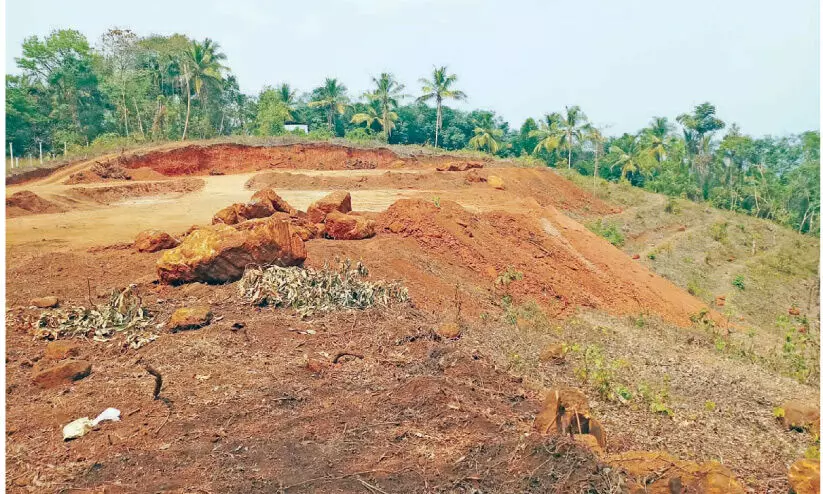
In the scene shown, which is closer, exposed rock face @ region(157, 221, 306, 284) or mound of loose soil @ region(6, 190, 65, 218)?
exposed rock face @ region(157, 221, 306, 284)

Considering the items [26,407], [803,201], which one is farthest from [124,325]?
[803,201]

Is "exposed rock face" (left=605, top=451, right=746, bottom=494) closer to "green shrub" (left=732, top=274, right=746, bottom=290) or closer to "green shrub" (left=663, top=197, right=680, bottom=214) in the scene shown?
"green shrub" (left=732, top=274, right=746, bottom=290)

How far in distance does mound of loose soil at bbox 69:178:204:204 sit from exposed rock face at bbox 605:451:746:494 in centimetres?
1874

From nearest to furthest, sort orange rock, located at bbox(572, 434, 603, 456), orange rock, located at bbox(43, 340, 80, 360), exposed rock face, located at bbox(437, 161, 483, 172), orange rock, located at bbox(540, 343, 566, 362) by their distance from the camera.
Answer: orange rock, located at bbox(572, 434, 603, 456)
orange rock, located at bbox(43, 340, 80, 360)
orange rock, located at bbox(540, 343, 566, 362)
exposed rock face, located at bbox(437, 161, 483, 172)

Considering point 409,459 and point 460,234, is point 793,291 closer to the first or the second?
point 460,234

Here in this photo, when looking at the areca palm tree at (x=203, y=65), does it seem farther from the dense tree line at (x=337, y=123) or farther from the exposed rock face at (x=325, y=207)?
the exposed rock face at (x=325, y=207)

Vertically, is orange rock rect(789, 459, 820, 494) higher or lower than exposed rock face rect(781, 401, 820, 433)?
higher

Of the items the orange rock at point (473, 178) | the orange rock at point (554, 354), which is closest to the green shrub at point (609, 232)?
the orange rock at point (473, 178)

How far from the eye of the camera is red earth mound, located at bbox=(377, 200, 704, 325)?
12.1 m

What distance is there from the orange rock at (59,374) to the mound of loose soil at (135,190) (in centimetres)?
1494

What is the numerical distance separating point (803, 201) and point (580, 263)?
90.7 ft

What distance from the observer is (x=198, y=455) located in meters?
4.59

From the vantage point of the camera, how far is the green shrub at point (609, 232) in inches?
901

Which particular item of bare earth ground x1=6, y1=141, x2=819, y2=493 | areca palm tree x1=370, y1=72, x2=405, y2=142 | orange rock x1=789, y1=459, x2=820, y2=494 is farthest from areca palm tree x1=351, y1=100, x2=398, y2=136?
orange rock x1=789, y1=459, x2=820, y2=494
